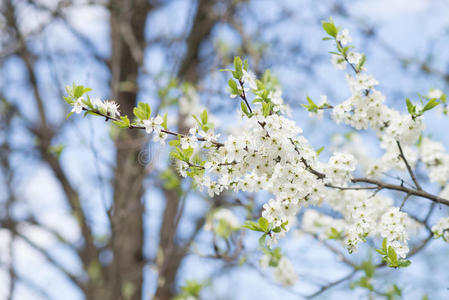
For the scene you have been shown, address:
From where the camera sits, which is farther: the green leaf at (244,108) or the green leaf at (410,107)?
the green leaf at (410,107)

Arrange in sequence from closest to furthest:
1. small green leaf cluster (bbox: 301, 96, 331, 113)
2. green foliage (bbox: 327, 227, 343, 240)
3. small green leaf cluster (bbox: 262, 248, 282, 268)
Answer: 1. small green leaf cluster (bbox: 301, 96, 331, 113)
2. green foliage (bbox: 327, 227, 343, 240)
3. small green leaf cluster (bbox: 262, 248, 282, 268)

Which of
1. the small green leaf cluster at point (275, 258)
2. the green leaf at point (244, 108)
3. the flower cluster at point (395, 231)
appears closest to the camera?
the green leaf at point (244, 108)

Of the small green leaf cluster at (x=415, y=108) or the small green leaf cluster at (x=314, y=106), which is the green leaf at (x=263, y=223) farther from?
the small green leaf cluster at (x=415, y=108)

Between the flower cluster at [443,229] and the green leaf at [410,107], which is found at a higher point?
the green leaf at [410,107]

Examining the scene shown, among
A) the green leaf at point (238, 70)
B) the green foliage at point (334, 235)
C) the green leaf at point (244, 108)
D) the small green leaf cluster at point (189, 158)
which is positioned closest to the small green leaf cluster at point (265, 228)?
the small green leaf cluster at point (189, 158)

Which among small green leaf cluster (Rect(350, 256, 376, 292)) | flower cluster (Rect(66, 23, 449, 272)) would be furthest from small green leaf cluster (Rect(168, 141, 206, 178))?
small green leaf cluster (Rect(350, 256, 376, 292))

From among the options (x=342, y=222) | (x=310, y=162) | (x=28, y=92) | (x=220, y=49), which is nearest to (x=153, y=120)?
(x=310, y=162)

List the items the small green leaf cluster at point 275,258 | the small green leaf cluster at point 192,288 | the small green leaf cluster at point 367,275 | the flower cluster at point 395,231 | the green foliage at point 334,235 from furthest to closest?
the small green leaf cluster at point 192,288 → the small green leaf cluster at point 275,258 → the small green leaf cluster at point 367,275 → the green foliage at point 334,235 → the flower cluster at point 395,231

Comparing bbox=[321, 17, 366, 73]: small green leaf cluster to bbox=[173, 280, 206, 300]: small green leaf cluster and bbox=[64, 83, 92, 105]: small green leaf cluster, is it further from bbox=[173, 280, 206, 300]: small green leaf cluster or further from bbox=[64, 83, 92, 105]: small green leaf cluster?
bbox=[173, 280, 206, 300]: small green leaf cluster

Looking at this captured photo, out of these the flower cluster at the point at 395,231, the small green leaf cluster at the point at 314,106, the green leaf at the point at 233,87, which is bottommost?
the flower cluster at the point at 395,231

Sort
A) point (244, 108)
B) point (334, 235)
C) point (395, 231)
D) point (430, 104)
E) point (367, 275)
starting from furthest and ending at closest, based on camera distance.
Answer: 1. point (367, 275)
2. point (334, 235)
3. point (430, 104)
4. point (395, 231)
5. point (244, 108)

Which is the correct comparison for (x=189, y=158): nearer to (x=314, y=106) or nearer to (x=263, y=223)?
(x=263, y=223)

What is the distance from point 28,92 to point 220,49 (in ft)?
12.6

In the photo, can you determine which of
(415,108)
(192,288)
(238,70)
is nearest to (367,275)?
(415,108)
